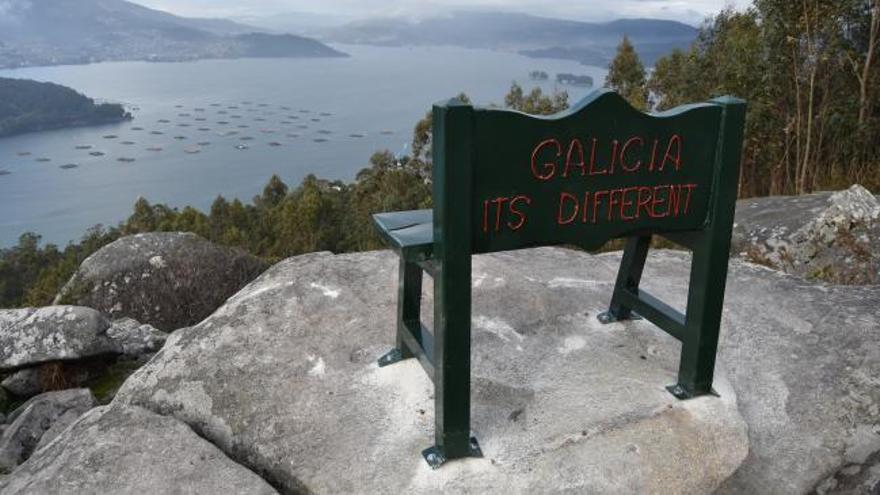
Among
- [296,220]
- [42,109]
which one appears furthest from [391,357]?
[42,109]

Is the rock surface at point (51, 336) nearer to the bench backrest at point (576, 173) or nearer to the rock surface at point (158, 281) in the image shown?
the rock surface at point (158, 281)

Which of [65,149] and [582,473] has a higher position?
[582,473]

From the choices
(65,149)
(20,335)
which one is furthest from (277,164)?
(20,335)

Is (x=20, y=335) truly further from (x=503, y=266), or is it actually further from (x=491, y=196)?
(x=491, y=196)

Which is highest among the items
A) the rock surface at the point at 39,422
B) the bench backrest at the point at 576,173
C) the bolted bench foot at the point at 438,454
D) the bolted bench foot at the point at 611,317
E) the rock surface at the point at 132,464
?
the bench backrest at the point at 576,173

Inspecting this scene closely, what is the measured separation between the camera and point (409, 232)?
8.86 feet

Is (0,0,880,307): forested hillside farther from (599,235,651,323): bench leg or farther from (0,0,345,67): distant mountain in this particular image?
(0,0,345,67): distant mountain

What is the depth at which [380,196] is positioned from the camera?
24641 millimetres

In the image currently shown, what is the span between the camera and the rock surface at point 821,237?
570 cm

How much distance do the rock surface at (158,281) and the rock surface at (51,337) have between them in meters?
1.84

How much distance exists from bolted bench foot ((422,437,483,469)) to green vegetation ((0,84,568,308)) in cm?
1691

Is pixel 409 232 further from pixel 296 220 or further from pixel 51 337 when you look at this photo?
pixel 296 220

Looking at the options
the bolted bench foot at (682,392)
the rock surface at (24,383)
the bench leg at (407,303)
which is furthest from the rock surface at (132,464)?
the rock surface at (24,383)

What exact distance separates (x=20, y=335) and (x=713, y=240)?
4974mm
